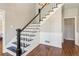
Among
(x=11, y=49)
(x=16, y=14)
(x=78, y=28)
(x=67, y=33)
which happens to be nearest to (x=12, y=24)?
(x=16, y=14)

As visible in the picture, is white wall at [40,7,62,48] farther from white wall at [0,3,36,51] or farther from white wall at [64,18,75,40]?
white wall at [0,3,36,51]

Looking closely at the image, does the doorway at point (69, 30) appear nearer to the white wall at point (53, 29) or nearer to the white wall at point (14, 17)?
the white wall at point (53, 29)

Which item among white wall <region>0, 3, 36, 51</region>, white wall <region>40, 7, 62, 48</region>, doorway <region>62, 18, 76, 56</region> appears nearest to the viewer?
white wall <region>0, 3, 36, 51</region>

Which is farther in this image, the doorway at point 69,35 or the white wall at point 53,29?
the white wall at point 53,29

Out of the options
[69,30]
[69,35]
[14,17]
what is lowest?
[69,35]

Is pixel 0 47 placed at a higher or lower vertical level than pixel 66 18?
lower

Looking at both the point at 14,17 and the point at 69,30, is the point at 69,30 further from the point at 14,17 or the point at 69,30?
the point at 14,17

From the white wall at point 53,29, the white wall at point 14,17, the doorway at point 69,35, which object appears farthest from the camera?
the white wall at point 53,29

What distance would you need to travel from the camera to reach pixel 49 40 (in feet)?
12.9

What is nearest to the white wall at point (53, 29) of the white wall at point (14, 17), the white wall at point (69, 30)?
the white wall at point (69, 30)

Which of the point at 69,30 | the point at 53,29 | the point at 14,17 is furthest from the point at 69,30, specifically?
the point at 14,17

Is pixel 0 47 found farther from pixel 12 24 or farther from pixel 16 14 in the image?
pixel 16 14

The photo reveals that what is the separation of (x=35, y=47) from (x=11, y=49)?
994 mm

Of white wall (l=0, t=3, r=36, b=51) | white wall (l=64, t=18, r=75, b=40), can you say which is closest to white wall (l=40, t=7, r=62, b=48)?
white wall (l=64, t=18, r=75, b=40)
